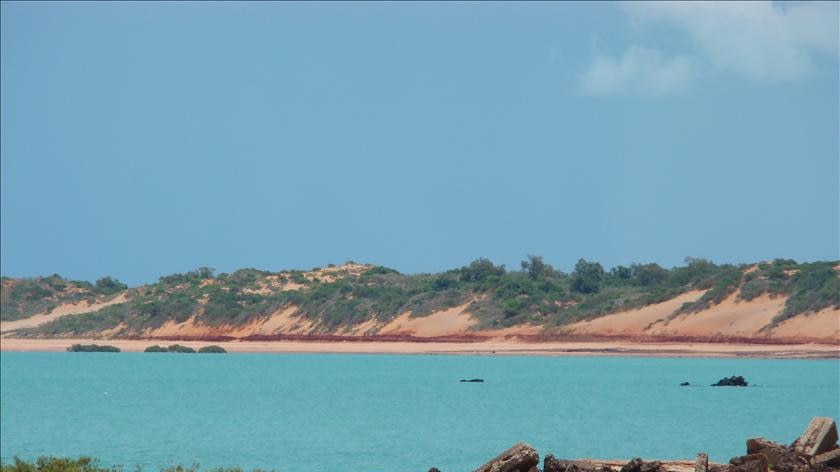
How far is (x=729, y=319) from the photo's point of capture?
81.0 metres

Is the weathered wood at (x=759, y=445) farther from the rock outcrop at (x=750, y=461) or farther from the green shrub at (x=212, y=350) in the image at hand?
the green shrub at (x=212, y=350)

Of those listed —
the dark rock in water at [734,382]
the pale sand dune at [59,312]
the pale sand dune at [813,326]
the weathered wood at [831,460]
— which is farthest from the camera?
the pale sand dune at [59,312]

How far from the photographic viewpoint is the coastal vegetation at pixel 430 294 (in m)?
86.2

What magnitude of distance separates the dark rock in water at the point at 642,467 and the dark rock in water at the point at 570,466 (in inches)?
11.7

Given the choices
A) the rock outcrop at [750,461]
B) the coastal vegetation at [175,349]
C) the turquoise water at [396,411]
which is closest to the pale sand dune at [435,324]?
the coastal vegetation at [175,349]

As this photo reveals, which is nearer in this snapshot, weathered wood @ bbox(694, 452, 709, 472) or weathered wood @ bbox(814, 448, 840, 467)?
weathered wood @ bbox(694, 452, 709, 472)

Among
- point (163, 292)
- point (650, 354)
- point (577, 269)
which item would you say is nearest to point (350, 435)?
point (650, 354)

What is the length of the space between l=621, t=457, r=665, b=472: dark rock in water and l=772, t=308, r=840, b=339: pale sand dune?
5702 cm

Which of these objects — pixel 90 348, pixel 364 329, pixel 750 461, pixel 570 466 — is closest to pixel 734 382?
pixel 750 461

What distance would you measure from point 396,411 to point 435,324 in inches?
1999

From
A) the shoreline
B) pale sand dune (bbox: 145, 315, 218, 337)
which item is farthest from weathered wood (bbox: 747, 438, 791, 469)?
pale sand dune (bbox: 145, 315, 218, 337)

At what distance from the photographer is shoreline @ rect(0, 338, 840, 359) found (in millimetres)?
73938

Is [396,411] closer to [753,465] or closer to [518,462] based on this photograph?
[518,462]

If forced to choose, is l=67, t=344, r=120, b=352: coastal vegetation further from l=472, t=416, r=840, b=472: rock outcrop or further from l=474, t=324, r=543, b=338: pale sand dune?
l=472, t=416, r=840, b=472: rock outcrop
